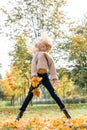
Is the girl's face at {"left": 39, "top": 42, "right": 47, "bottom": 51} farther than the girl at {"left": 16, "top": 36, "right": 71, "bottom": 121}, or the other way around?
the girl's face at {"left": 39, "top": 42, "right": 47, "bottom": 51}

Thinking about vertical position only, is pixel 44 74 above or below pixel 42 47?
below

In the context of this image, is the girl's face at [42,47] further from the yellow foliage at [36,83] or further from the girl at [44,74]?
the yellow foliage at [36,83]

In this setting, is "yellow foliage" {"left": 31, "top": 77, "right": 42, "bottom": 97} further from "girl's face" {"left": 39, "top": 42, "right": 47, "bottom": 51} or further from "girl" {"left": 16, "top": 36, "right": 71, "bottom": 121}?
"girl's face" {"left": 39, "top": 42, "right": 47, "bottom": 51}

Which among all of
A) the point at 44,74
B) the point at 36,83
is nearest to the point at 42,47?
the point at 44,74

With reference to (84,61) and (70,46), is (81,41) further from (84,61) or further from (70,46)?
(84,61)

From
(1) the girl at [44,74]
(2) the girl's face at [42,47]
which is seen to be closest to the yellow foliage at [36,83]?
(1) the girl at [44,74]

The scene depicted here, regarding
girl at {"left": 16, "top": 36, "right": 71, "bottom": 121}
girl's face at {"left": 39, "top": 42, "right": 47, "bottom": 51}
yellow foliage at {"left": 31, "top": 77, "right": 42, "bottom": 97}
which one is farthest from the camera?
girl's face at {"left": 39, "top": 42, "right": 47, "bottom": 51}

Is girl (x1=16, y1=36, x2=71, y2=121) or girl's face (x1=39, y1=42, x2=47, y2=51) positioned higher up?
girl's face (x1=39, y1=42, x2=47, y2=51)

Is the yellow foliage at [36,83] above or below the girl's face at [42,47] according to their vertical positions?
below

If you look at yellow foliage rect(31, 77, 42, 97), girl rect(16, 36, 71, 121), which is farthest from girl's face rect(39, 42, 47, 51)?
yellow foliage rect(31, 77, 42, 97)

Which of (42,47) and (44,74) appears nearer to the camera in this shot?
(44,74)

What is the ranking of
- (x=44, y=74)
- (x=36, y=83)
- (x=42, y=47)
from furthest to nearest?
(x=42, y=47) → (x=44, y=74) → (x=36, y=83)

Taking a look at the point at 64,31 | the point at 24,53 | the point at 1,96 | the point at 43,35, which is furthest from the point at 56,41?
the point at 1,96

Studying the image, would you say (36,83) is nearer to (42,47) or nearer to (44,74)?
(44,74)
